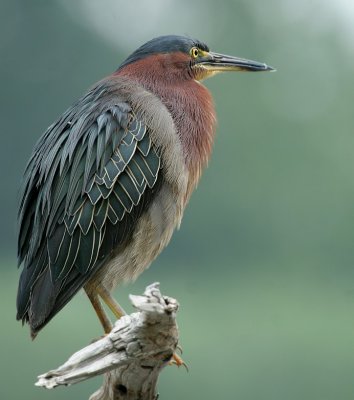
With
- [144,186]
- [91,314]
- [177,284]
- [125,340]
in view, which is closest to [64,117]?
[144,186]

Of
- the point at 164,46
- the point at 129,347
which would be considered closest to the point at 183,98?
the point at 164,46

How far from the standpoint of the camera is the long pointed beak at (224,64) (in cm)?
Answer: 249

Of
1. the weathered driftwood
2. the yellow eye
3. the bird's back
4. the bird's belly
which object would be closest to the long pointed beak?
the yellow eye

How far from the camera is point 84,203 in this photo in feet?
7.02

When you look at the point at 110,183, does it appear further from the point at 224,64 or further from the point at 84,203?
the point at 224,64

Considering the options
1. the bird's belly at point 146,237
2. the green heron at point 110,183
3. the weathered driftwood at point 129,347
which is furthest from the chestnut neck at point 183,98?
the weathered driftwood at point 129,347

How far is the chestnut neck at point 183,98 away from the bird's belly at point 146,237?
123 mm

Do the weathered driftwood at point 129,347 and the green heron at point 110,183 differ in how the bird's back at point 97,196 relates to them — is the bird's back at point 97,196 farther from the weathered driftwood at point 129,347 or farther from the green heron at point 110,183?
the weathered driftwood at point 129,347

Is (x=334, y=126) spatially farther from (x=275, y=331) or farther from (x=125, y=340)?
(x=125, y=340)

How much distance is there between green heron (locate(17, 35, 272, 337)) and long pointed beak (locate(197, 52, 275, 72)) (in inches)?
4.6

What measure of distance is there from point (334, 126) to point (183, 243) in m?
1.30

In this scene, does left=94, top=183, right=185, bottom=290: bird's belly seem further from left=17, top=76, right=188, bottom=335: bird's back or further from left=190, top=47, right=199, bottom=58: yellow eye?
left=190, top=47, right=199, bottom=58: yellow eye

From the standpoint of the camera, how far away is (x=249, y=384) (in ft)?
14.0

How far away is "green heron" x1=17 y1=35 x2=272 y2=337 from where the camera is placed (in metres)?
2.13
